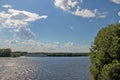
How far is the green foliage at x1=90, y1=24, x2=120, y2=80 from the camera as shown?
43.7 m

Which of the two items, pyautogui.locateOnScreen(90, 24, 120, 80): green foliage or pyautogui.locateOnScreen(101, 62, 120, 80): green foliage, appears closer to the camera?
pyautogui.locateOnScreen(101, 62, 120, 80): green foliage

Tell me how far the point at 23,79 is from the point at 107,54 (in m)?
40.9

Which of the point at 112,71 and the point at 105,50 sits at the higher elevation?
the point at 105,50

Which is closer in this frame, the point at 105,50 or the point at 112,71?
the point at 112,71

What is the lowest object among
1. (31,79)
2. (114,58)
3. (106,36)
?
(31,79)

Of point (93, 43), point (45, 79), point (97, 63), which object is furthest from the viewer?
point (45, 79)

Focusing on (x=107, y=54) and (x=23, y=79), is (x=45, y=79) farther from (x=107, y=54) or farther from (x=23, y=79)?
(x=107, y=54)

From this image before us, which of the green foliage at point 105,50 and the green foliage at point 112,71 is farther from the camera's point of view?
the green foliage at point 105,50

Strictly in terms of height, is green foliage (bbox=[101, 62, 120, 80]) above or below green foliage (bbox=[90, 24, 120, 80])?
below

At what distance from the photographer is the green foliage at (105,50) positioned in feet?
143

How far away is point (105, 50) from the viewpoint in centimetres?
4522

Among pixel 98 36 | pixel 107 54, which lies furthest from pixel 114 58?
pixel 98 36

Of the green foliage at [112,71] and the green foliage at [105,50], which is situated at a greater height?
the green foliage at [105,50]

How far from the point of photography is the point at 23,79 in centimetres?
8119
